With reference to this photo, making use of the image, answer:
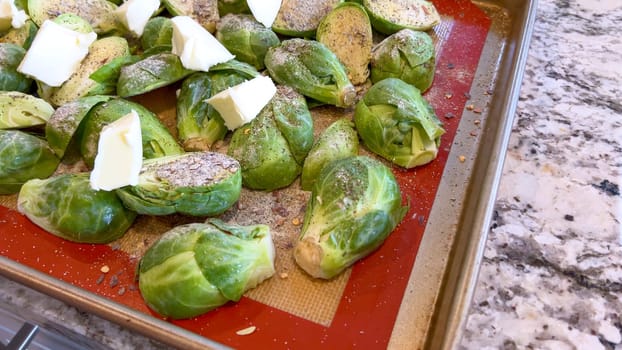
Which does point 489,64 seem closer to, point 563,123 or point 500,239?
point 563,123

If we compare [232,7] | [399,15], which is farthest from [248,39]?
[399,15]

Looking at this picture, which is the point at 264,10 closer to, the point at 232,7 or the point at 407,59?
the point at 232,7

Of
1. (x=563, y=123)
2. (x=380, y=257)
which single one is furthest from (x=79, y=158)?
(x=563, y=123)

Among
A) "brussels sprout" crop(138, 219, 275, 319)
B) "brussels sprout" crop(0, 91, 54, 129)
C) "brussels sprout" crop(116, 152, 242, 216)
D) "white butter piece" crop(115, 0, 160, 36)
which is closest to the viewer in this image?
"brussels sprout" crop(138, 219, 275, 319)

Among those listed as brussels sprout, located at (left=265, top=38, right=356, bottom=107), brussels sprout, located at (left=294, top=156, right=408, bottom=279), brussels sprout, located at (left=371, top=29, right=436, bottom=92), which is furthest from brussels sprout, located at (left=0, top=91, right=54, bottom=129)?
brussels sprout, located at (left=371, top=29, right=436, bottom=92)

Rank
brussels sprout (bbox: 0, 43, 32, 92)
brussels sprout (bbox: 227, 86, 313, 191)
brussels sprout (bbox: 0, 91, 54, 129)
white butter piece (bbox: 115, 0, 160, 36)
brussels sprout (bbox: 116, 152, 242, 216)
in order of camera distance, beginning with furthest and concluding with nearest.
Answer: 1. white butter piece (bbox: 115, 0, 160, 36)
2. brussels sprout (bbox: 0, 43, 32, 92)
3. brussels sprout (bbox: 0, 91, 54, 129)
4. brussels sprout (bbox: 227, 86, 313, 191)
5. brussels sprout (bbox: 116, 152, 242, 216)

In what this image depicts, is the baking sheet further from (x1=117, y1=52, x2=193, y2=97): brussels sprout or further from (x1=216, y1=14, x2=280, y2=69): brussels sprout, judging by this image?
(x1=216, y1=14, x2=280, y2=69): brussels sprout
